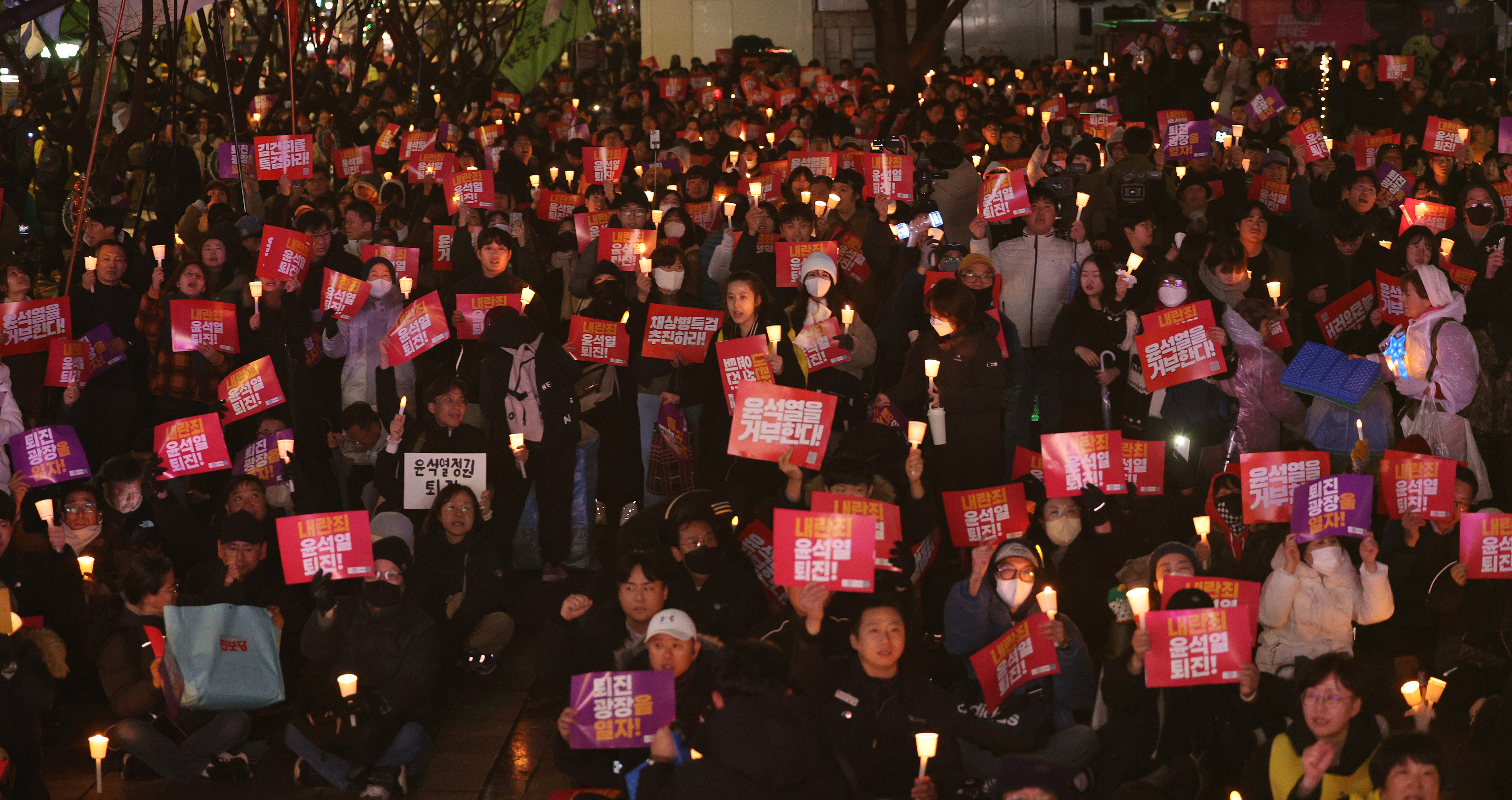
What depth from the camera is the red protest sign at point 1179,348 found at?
719cm

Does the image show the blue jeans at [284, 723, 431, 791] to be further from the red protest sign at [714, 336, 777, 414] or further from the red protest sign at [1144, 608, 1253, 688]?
the red protest sign at [1144, 608, 1253, 688]

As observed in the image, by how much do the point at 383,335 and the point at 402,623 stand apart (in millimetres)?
2591

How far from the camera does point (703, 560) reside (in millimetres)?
6258

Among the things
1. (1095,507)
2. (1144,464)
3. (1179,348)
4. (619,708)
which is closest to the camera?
(619,708)

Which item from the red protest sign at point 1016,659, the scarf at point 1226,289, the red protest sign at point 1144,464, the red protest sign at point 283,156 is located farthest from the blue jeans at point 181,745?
the red protest sign at point 283,156

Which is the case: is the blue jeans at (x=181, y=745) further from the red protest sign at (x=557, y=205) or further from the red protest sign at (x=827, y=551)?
the red protest sign at (x=557, y=205)

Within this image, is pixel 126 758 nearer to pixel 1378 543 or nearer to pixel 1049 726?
pixel 1049 726

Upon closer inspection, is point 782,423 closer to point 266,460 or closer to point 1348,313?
point 266,460

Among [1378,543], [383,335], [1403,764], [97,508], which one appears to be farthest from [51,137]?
[1403,764]

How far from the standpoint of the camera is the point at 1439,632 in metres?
6.55

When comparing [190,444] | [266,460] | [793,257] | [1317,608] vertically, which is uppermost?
[793,257]

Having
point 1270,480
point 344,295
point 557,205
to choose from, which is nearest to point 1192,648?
point 1270,480

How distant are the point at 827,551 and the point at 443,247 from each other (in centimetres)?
526

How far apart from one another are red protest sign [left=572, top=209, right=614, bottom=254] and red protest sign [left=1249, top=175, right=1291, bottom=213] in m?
4.37
